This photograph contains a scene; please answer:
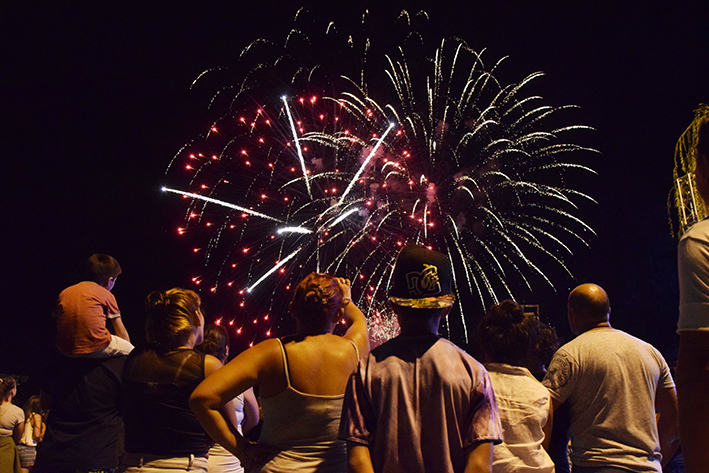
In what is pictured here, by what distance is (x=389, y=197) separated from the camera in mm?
14953

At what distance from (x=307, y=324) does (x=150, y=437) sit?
119 cm

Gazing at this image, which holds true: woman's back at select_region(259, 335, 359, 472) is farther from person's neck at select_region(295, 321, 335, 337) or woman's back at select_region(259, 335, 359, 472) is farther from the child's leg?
the child's leg

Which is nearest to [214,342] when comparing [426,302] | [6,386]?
[426,302]

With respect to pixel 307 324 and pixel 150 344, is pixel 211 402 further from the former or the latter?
pixel 150 344

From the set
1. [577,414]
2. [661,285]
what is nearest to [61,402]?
[577,414]

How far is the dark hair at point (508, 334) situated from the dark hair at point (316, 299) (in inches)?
42.6

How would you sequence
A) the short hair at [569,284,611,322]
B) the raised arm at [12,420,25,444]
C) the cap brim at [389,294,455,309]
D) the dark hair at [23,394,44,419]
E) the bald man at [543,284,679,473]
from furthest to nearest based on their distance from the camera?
the dark hair at [23,394,44,419] < the raised arm at [12,420,25,444] < the short hair at [569,284,611,322] < the bald man at [543,284,679,473] < the cap brim at [389,294,455,309]

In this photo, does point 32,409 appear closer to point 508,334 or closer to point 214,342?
point 214,342

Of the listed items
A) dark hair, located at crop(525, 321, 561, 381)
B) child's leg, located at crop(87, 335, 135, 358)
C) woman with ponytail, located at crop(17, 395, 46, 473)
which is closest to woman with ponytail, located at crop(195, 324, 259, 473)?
child's leg, located at crop(87, 335, 135, 358)

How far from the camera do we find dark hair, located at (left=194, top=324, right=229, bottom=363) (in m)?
4.70

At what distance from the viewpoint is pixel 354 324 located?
346cm

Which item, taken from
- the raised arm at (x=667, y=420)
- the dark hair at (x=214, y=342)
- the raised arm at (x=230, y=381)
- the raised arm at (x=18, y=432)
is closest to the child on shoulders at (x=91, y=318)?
the dark hair at (x=214, y=342)

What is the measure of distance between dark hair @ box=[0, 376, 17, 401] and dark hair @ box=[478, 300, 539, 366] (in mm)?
6581

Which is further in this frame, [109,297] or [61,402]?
[109,297]
